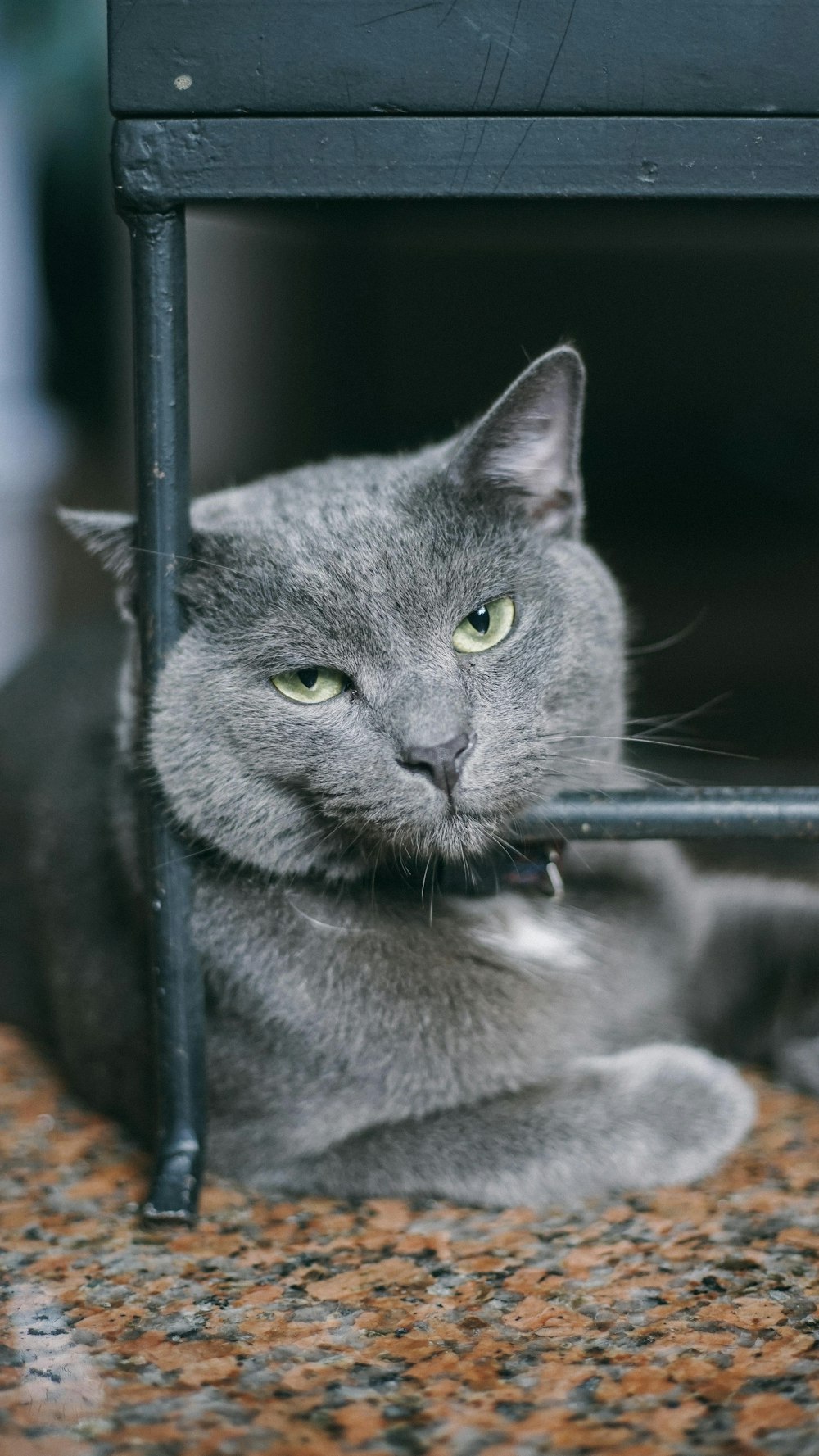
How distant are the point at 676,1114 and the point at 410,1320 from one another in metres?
0.32

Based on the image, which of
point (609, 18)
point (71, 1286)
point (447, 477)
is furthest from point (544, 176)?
point (71, 1286)

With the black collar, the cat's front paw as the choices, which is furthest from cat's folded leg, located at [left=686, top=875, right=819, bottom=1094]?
the black collar

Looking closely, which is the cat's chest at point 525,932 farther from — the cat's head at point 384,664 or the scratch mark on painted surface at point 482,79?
the scratch mark on painted surface at point 482,79

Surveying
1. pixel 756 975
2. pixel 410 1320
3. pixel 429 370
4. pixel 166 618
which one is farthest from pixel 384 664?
pixel 429 370

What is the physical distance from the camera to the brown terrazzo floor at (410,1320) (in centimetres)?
83

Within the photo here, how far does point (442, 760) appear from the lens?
1005 mm

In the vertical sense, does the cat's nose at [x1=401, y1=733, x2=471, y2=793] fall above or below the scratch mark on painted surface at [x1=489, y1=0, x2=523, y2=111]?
below

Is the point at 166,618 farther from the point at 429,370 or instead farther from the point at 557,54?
the point at 429,370

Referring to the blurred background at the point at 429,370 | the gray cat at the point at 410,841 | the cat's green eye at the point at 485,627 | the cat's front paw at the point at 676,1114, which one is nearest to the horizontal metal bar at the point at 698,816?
the gray cat at the point at 410,841

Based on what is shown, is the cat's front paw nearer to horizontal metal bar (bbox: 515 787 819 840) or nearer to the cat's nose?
horizontal metal bar (bbox: 515 787 819 840)

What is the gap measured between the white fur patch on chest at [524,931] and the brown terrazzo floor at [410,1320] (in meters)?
0.23

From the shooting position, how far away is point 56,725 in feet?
5.37

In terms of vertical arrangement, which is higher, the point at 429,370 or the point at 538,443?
the point at 429,370

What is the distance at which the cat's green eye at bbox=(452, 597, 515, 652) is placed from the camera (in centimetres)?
111
